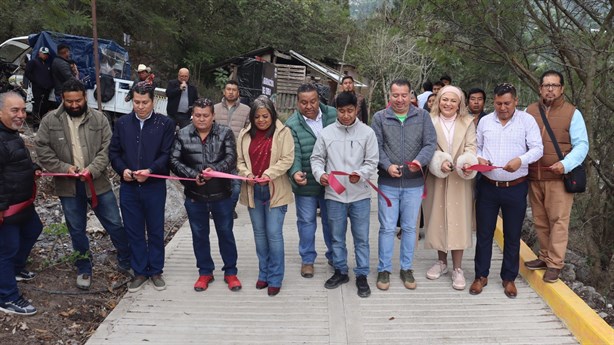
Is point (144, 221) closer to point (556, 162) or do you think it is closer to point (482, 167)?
point (482, 167)

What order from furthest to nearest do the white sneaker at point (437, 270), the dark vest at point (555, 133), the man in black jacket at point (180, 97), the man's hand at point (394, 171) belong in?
1. the man in black jacket at point (180, 97)
2. the white sneaker at point (437, 270)
3. the man's hand at point (394, 171)
4. the dark vest at point (555, 133)

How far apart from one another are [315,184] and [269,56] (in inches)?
654

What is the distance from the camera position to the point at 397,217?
179 inches

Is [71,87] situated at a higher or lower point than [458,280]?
higher

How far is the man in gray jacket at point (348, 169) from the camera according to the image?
425 centimetres

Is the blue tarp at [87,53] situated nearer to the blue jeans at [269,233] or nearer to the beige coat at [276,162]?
the beige coat at [276,162]

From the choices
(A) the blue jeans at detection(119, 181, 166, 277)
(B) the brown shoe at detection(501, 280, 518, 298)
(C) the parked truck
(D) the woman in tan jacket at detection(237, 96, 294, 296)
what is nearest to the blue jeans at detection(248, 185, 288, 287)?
(D) the woman in tan jacket at detection(237, 96, 294, 296)

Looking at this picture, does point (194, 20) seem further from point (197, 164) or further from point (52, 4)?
point (197, 164)

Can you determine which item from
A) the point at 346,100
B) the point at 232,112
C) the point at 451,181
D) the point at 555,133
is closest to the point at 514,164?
the point at 555,133

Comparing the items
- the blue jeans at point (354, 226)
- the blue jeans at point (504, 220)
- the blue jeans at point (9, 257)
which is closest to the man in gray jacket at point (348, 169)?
the blue jeans at point (354, 226)

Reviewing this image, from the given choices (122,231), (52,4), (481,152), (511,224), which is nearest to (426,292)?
(511,224)

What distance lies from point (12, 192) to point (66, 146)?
0.63 metres

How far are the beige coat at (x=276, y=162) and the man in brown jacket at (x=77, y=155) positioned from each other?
124cm

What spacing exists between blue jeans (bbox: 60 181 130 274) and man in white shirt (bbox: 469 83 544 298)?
338cm
